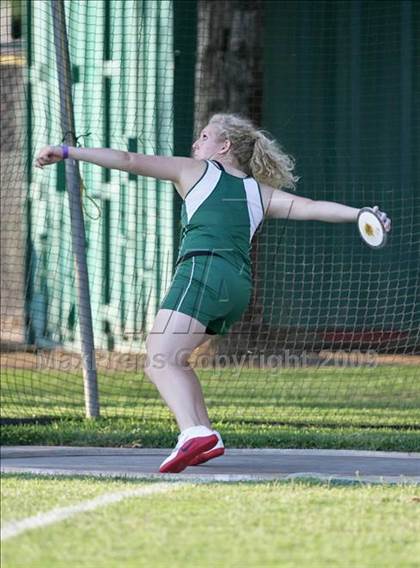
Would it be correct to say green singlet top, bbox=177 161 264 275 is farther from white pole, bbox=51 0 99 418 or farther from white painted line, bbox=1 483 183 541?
white pole, bbox=51 0 99 418

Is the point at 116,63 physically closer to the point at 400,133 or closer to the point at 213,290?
the point at 400,133

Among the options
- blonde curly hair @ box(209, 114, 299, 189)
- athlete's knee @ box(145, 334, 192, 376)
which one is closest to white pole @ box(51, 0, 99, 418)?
blonde curly hair @ box(209, 114, 299, 189)

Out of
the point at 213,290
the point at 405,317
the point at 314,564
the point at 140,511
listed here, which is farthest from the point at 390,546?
the point at 405,317

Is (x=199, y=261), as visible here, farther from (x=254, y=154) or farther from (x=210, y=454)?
(x=210, y=454)

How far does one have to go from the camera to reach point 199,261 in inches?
251

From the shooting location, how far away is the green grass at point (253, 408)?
26.1 feet

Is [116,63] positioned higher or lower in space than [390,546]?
higher

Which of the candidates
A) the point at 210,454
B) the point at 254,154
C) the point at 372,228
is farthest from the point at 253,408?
the point at 372,228

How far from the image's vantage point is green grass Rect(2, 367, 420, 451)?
26.1ft

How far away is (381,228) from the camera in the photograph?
5.73 meters

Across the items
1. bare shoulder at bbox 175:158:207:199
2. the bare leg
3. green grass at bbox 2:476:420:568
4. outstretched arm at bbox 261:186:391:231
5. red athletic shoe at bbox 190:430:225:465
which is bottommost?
red athletic shoe at bbox 190:430:225:465

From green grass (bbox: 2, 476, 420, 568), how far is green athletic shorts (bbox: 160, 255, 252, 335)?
2.99 feet

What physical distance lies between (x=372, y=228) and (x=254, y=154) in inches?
49.3

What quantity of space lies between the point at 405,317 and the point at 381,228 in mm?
6191
